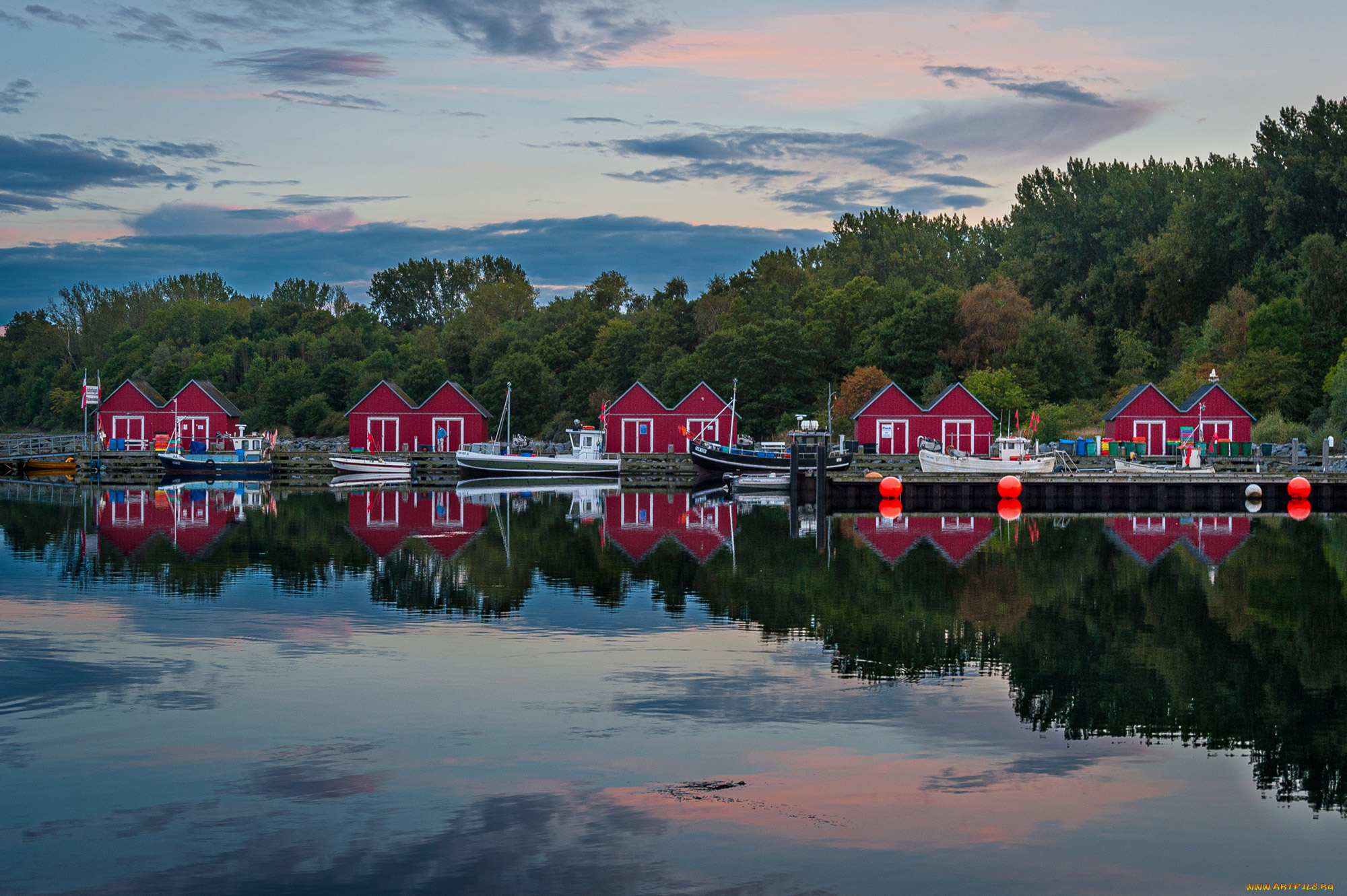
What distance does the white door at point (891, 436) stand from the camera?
246ft

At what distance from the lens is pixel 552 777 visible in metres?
13.2

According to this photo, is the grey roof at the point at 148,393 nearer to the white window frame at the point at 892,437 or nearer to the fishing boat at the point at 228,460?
the fishing boat at the point at 228,460

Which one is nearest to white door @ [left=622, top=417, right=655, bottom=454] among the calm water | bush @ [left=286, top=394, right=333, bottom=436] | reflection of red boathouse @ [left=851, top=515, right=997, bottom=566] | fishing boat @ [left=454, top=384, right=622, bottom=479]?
fishing boat @ [left=454, top=384, right=622, bottom=479]

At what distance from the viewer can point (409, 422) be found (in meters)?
85.0

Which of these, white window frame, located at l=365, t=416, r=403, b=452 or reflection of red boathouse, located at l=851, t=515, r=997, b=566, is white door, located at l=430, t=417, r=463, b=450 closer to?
white window frame, located at l=365, t=416, r=403, b=452

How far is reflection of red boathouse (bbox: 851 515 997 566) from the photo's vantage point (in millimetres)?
34938

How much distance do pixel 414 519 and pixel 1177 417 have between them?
4413cm

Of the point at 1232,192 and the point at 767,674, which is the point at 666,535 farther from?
the point at 1232,192

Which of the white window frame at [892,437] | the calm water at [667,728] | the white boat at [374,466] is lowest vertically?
the calm water at [667,728]

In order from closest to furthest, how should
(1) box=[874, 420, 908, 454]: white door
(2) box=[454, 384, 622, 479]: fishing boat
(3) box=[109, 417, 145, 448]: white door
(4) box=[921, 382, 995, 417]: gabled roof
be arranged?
(4) box=[921, 382, 995, 417]: gabled roof
(2) box=[454, 384, 622, 479]: fishing boat
(1) box=[874, 420, 908, 454]: white door
(3) box=[109, 417, 145, 448]: white door

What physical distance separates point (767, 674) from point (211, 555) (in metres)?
19.4

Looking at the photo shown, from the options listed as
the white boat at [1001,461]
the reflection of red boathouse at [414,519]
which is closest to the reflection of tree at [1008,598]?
the reflection of red boathouse at [414,519]

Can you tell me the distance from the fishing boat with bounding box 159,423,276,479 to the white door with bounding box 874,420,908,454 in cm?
3551

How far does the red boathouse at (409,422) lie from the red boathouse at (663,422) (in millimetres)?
10813
